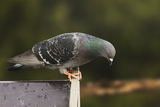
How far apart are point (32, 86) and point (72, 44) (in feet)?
2.26

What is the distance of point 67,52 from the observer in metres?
2.48

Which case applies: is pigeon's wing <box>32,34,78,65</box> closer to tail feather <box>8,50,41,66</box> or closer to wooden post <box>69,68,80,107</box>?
tail feather <box>8,50,41,66</box>

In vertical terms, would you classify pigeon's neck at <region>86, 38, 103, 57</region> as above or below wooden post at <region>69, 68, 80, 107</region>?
above

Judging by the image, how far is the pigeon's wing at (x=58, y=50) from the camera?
247 centimetres

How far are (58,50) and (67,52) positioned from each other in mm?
140

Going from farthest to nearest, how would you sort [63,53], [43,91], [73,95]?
[63,53] → [43,91] → [73,95]

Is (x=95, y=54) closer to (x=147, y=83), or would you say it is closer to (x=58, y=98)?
(x=58, y=98)

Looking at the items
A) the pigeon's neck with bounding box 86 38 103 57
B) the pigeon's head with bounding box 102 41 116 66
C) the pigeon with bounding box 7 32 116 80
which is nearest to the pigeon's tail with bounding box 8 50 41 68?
the pigeon with bounding box 7 32 116 80

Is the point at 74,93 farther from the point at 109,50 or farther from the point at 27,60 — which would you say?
the point at 27,60

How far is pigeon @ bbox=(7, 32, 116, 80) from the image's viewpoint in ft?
7.87

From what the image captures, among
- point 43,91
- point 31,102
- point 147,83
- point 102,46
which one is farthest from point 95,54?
point 147,83

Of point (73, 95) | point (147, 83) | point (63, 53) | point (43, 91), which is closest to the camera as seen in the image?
point (73, 95)

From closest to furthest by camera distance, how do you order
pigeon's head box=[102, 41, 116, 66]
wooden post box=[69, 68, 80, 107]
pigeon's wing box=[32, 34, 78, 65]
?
1. wooden post box=[69, 68, 80, 107]
2. pigeon's head box=[102, 41, 116, 66]
3. pigeon's wing box=[32, 34, 78, 65]

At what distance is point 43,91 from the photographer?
7.72 feet
